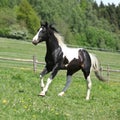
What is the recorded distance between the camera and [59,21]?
9138 centimetres

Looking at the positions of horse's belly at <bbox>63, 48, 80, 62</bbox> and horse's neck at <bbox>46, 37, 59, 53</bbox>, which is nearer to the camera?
horse's neck at <bbox>46, 37, 59, 53</bbox>

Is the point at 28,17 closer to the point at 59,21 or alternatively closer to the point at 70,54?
the point at 59,21

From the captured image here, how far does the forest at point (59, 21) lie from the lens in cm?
8131

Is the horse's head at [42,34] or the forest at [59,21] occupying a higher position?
the horse's head at [42,34]

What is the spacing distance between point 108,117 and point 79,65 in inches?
133

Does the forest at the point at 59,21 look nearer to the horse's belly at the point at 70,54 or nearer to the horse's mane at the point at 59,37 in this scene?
the horse's belly at the point at 70,54

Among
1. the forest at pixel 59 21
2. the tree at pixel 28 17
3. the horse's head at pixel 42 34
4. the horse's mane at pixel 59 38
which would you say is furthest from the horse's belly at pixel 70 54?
the tree at pixel 28 17

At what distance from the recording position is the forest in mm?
81312

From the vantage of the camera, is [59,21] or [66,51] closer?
[66,51]

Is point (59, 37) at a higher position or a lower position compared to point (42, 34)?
lower

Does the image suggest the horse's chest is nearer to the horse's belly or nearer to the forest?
the horse's belly

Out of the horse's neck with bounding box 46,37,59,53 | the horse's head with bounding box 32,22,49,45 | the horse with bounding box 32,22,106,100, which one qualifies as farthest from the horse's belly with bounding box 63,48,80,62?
the horse's head with bounding box 32,22,49,45

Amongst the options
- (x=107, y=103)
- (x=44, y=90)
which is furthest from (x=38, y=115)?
(x=107, y=103)

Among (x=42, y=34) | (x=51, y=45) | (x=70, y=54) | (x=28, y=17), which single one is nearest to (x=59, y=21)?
(x=28, y=17)
